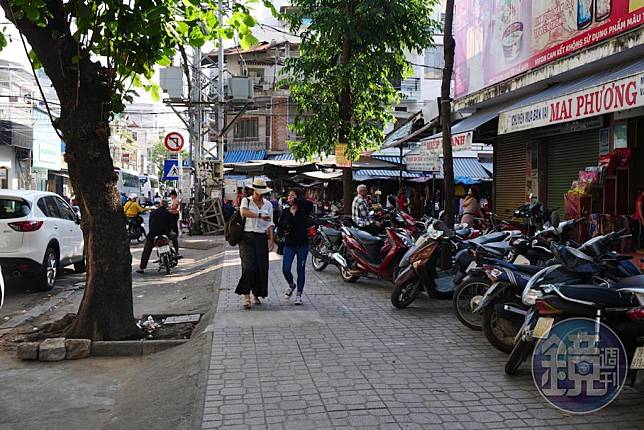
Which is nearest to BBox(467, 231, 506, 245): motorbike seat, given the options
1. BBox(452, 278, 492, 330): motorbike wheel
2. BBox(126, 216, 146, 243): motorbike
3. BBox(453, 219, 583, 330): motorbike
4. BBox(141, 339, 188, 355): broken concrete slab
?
BBox(453, 219, 583, 330): motorbike

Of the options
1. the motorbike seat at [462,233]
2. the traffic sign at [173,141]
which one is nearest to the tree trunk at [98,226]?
the motorbike seat at [462,233]

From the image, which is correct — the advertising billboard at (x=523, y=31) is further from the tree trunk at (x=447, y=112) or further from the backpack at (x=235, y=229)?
the backpack at (x=235, y=229)

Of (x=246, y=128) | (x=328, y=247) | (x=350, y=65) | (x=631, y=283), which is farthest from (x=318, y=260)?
(x=246, y=128)

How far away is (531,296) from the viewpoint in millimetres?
4559

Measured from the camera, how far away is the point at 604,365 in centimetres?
428

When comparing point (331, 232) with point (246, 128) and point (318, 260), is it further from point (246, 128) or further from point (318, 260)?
point (246, 128)

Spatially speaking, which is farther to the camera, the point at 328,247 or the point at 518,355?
the point at 328,247

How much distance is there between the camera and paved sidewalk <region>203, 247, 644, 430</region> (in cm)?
405

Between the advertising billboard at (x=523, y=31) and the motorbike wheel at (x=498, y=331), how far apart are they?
4.82 meters

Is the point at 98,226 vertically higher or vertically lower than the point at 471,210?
lower

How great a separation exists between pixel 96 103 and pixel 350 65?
7.01 m

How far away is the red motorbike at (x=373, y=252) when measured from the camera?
888cm

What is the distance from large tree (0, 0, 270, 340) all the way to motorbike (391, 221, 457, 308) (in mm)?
3329

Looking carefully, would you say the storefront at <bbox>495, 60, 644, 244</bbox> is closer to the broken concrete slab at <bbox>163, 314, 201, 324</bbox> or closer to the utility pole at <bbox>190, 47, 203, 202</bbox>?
the broken concrete slab at <bbox>163, 314, 201, 324</bbox>
